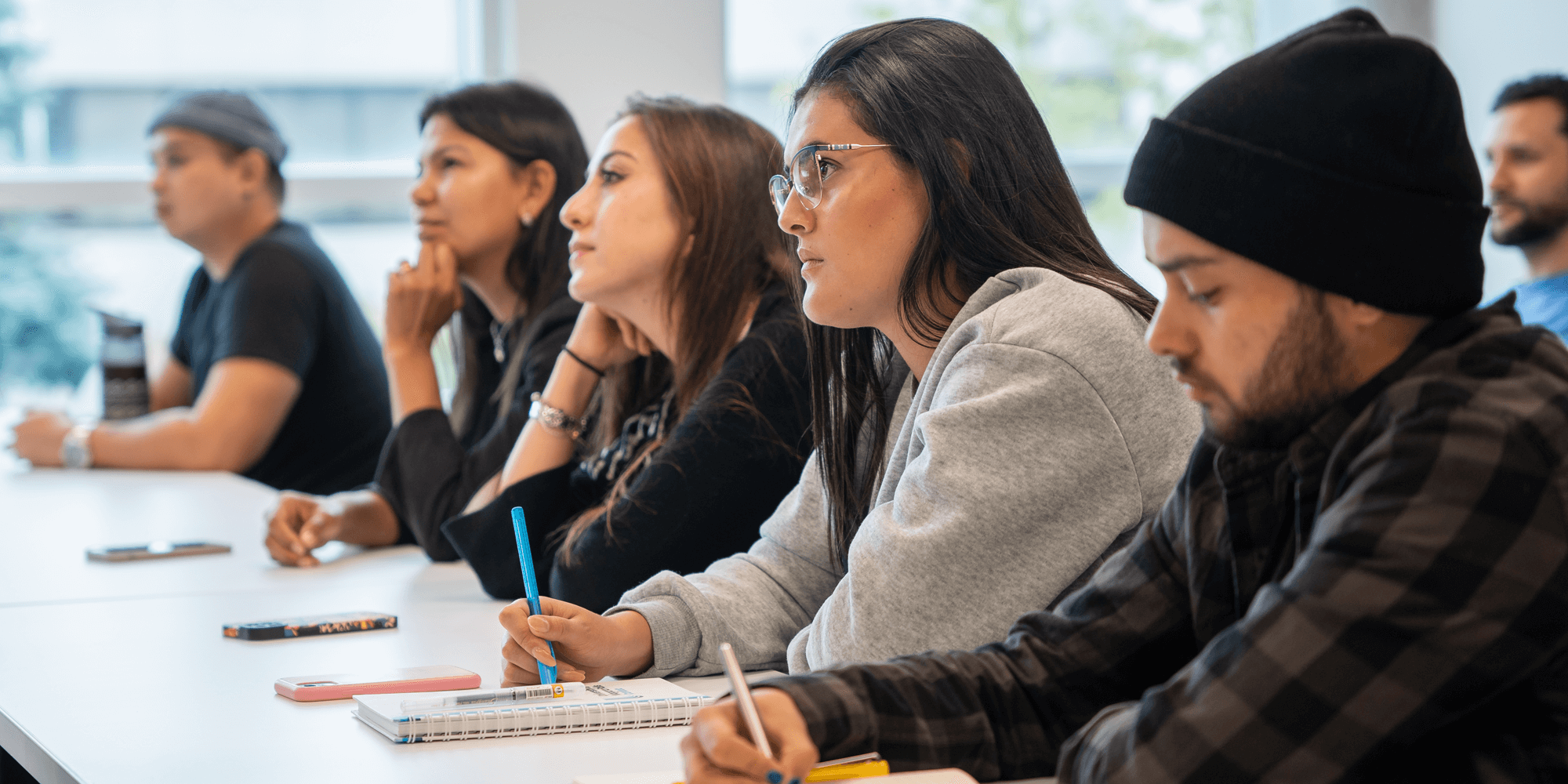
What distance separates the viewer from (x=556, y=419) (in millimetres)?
1951

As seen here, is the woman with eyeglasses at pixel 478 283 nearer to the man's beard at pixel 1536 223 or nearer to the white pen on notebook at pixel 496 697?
the white pen on notebook at pixel 496 697

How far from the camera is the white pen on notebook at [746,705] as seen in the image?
2.56 ft

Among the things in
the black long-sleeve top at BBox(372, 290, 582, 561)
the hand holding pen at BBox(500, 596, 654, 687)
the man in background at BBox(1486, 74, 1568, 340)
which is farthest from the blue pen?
the man in background at BBox(1486, 74, 1568, 340)

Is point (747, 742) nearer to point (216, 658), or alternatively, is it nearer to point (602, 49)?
point (216, 658)

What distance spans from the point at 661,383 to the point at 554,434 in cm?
17

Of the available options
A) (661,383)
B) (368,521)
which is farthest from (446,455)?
(661,383)

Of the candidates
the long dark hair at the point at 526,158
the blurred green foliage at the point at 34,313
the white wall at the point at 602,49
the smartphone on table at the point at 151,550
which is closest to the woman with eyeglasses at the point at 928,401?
the smartphone on table at the point at 151,550

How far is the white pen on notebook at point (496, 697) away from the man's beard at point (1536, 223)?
3.31m

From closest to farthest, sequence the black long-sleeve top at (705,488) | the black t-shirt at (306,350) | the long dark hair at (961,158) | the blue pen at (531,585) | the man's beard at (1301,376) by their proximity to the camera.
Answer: the man's beard at (1301,376) → the blue pen at (531,585) → the long dark hair at (961,158) → the black long-sleeve top at (705,488) → the black t-shirt at (306,350)

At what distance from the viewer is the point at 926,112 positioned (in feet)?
4.09

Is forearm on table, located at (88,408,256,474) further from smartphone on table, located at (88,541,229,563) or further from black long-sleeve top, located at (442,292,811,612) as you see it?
black long-sleeve top, located at (442,292,811,612)

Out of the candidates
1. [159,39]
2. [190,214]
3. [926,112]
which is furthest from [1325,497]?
[159,39]

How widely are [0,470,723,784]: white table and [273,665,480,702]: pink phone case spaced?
0.01 metres

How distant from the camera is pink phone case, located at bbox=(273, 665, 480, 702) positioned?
1175mm
